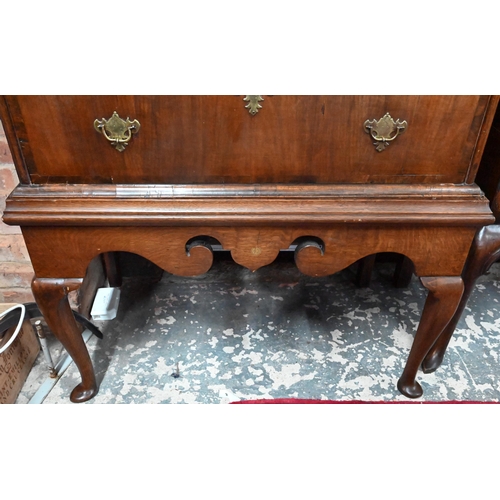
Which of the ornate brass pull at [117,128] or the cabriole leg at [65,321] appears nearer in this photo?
the ornate brass pull at [117,128]

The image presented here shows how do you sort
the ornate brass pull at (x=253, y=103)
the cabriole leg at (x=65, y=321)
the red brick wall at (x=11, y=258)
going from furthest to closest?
the red brick wall at (x=11, y=258), the cabriole leg at (x=65, y=321), the ornate brass pull at (x=253, y=103)

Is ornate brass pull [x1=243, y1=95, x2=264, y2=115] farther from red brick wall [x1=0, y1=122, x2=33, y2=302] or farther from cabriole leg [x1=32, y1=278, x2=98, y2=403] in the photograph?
red brick wall [x1=0, y1=122, x2=33, y2=302]

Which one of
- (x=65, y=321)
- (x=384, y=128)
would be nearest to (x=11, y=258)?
(x=65, y=321)

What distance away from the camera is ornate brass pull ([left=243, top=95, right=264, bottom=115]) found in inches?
25.5

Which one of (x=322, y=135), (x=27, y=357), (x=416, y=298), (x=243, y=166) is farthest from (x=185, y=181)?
(x=416, y=298)

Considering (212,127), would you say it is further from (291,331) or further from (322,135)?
(291,331)

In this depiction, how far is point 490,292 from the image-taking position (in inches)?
53.6

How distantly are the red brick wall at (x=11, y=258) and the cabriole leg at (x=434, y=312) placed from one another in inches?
34.1

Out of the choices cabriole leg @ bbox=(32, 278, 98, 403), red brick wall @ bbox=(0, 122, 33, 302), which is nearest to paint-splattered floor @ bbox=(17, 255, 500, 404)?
cabriole leg @ bbox=(32, 278, 98, 403)

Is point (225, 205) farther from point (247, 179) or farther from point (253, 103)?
point (253, 103)

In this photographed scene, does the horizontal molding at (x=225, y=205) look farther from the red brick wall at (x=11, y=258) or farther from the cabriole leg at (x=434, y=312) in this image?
the red brick wall at (x=11, y=258)

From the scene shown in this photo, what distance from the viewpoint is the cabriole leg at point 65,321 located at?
0.82 metres

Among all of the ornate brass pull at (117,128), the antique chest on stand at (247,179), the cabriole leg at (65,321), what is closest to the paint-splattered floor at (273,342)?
A: the cabriole leg at (65,321)

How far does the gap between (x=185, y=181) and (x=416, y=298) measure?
0.87 metres
